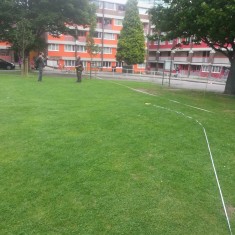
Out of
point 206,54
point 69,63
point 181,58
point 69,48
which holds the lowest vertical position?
point 69,63

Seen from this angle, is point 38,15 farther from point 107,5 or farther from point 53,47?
point 107,5

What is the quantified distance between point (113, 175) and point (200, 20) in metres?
10.6

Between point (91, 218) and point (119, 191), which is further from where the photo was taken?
point (119, 191)

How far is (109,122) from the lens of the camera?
8.08m

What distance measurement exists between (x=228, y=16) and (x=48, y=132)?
9616 millimetres

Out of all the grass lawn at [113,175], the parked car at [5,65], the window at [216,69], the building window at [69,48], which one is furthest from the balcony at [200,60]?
the grass lawn at [113,175]

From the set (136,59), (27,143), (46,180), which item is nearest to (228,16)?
(27,143)

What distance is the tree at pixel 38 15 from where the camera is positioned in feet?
84.1

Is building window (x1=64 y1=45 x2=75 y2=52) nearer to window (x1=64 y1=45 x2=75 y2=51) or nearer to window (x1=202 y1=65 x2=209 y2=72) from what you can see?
window (x1=64 y1=45 x2=75 y2=51)

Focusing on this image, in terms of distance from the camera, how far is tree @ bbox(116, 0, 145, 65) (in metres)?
52.2

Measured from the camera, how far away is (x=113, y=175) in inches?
187

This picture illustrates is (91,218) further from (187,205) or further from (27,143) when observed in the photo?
(27,143)

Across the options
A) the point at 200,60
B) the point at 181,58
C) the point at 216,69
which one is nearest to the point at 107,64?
the point at 181,58

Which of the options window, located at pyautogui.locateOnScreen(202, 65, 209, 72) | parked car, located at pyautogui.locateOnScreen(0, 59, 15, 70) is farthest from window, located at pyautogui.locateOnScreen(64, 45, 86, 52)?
window, located at pyautogui.locateOnScreen(202, 65, 209, 72)
